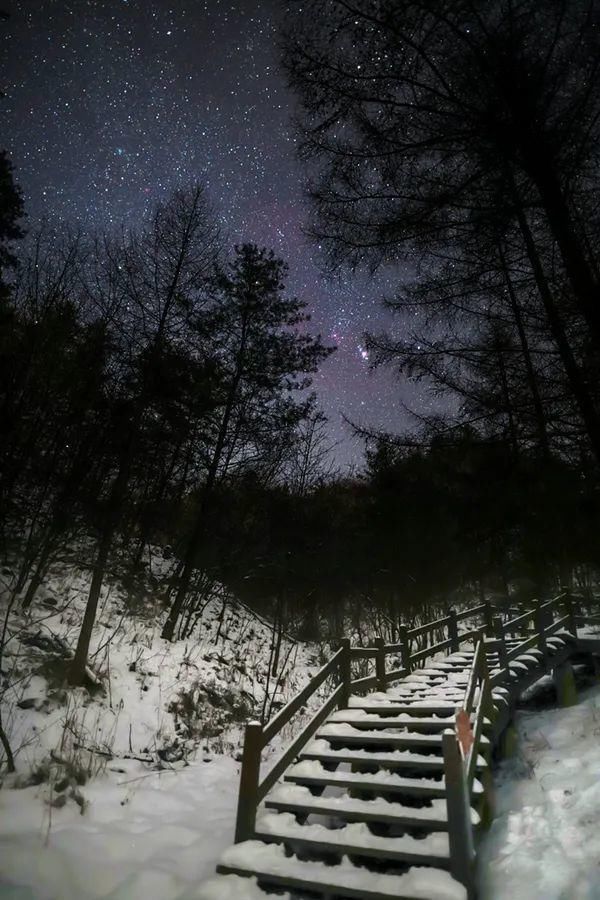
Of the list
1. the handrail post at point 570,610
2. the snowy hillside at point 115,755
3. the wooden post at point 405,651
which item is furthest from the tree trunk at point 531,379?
the handrail post at point 570,610

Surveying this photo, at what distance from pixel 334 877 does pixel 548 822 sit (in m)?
2.50

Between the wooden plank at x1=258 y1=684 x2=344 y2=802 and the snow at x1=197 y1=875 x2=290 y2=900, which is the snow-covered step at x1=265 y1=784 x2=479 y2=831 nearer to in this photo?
the wooden plank at x1=258 y1=684 x2=344 y2=802

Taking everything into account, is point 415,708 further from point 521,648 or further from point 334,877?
point 521,648

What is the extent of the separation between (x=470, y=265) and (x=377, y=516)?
15.9m

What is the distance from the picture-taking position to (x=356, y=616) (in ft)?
73.2

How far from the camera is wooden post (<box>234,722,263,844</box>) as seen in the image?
4645 millimetres

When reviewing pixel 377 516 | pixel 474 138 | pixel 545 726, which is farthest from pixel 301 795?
pixel 377 516

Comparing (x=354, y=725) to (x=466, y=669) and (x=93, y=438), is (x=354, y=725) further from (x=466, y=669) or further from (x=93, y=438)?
(x=93, y=438)

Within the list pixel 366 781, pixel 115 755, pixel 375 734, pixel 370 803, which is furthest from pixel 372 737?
pixel 115 755

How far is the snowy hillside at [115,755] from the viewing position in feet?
14.5

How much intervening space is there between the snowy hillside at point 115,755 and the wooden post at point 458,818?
2.28 meters

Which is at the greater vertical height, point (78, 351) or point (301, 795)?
point (78, 351)

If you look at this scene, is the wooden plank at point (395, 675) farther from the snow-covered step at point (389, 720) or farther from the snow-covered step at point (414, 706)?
the snow-covered step at point (389, 720)

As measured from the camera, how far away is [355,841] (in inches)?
169
